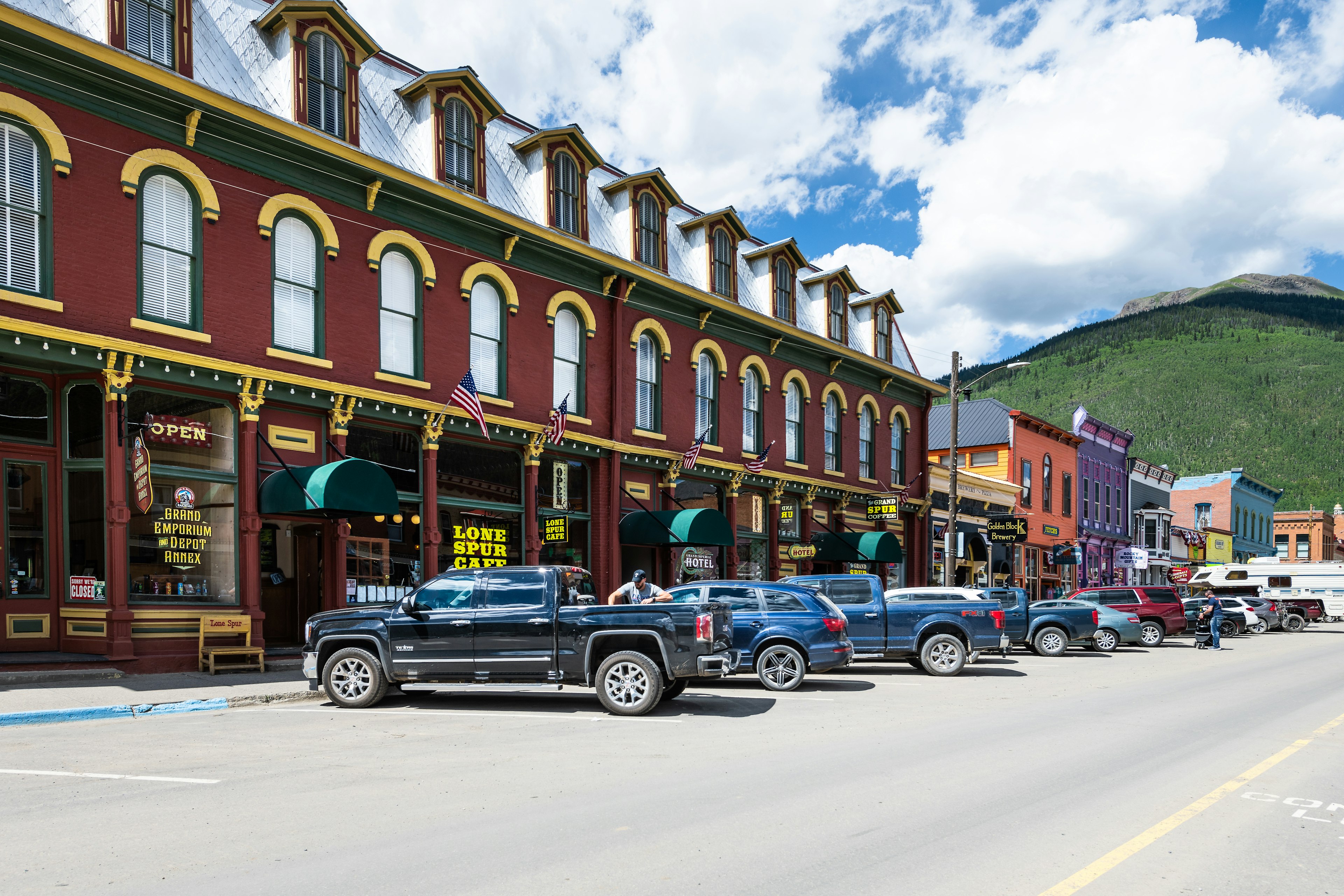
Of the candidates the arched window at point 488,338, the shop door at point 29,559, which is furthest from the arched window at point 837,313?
the shop door at point 29,559

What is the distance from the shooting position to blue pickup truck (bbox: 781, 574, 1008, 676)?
1889 centimetres

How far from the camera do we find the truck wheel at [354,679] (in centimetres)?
1351

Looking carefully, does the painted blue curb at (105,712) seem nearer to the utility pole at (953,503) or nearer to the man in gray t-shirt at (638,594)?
the man in gray t-shirt at (638,594)

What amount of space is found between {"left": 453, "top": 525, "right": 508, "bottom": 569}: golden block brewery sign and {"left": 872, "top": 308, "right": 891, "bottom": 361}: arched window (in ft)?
58.5

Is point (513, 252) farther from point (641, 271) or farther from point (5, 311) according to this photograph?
point (5, 311)

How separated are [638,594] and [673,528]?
8.71m

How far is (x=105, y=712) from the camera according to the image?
12531 mm

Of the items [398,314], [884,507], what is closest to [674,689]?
[398,314]

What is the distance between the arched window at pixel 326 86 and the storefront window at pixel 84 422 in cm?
597

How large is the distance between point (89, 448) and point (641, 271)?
1274cm

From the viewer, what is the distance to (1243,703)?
14.5 meters

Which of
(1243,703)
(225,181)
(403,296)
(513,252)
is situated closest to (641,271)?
(513,252)

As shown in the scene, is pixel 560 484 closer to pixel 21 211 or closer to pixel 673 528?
pixel 673 528

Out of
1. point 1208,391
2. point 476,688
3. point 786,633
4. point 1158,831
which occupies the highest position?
point 1208,391
